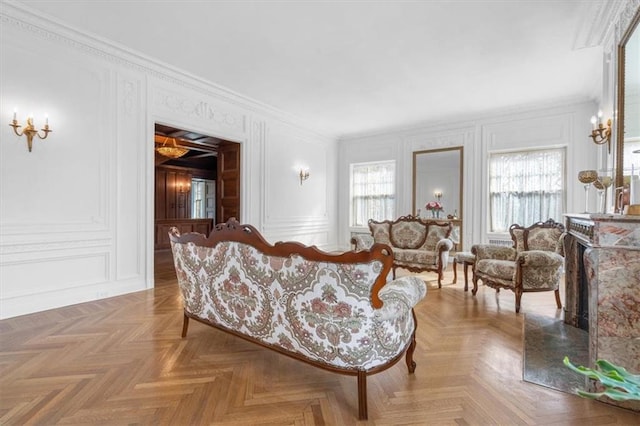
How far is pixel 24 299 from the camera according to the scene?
126 inches

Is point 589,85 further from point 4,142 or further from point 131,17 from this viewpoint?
point 4,142

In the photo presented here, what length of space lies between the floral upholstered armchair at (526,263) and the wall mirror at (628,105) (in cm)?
96

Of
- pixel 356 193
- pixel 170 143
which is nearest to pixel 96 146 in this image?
pixel 170 143

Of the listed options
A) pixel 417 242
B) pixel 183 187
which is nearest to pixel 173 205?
pixel 183 187

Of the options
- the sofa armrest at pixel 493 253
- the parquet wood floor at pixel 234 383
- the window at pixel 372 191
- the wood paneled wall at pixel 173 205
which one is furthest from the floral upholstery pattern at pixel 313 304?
the wood paneled wall at pixel 173 205

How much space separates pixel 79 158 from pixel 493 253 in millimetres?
5015

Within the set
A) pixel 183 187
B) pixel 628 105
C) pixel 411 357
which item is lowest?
pixel 411 357

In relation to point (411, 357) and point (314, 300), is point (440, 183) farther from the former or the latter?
point (314, 300)

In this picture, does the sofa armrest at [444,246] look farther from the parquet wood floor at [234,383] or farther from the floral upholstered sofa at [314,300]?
the floral upholstered sofa at [314,300]

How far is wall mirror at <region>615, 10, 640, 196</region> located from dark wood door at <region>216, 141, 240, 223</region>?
4853mm

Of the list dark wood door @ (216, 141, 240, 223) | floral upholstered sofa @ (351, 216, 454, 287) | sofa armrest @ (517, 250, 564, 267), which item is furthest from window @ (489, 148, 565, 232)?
dark wood door @ (216, 141, 240, 223)

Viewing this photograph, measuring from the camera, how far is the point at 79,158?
3.58m

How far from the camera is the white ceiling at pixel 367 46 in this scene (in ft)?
9.86

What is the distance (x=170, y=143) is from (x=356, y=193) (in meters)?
4.24
